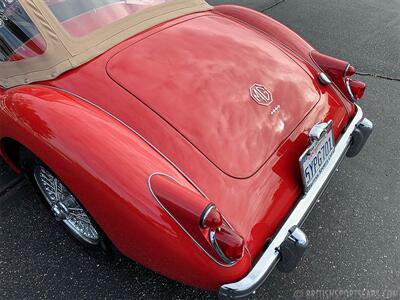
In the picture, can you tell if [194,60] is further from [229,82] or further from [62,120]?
[62,120]

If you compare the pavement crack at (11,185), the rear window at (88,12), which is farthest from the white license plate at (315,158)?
the pavement crack at (11,185)

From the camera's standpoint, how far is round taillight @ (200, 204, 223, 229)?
4.85ft

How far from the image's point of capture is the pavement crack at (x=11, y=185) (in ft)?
8.70

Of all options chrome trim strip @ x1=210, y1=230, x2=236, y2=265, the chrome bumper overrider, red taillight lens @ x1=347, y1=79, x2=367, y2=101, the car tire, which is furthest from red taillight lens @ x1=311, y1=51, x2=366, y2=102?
the car tire

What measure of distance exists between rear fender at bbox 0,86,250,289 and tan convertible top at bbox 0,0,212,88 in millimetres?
266

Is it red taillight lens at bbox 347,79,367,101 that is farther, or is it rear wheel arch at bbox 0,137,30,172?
red taillight lens at bbox 347,79,367,101

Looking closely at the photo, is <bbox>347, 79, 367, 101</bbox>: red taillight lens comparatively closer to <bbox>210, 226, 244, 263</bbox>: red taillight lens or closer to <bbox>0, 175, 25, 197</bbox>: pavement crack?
<bbox>210, 226, 244, 263</bbox>: red taillight lens

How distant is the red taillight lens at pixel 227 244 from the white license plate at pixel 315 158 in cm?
58

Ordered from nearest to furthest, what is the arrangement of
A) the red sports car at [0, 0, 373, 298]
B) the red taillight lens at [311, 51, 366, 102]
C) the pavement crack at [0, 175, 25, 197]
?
1. the red sports car at [0, 0, 373, 298]
2. the red taillight lens at [311, 51, 366, 102]
3. the pavement crack at [0, 175, 25, 197]

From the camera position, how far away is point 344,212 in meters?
2.62

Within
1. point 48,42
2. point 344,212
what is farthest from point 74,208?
point 344,212

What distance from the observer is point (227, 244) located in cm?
153

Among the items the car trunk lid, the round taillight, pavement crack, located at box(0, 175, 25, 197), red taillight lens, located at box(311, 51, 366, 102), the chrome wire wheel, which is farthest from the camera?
pavement crack, located at box(0, 175, 25, 197)

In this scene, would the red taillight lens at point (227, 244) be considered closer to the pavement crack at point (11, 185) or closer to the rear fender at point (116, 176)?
the rear fender at point (116, 176)
